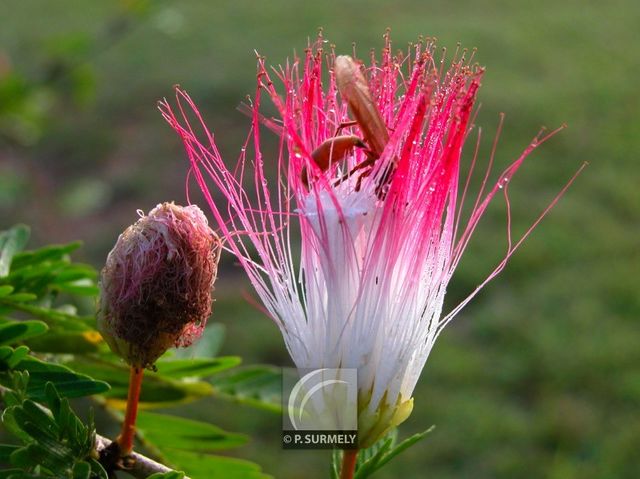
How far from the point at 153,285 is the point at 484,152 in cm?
712

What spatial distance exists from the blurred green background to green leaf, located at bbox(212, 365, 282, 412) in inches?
74.6

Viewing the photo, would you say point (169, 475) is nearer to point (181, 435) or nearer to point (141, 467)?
point (141, 467)

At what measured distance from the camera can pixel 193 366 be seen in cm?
157

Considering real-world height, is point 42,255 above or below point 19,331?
above

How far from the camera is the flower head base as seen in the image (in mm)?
1185

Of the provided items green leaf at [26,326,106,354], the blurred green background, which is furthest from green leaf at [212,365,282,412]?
the blurred green background

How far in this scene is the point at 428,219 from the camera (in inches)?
49.8

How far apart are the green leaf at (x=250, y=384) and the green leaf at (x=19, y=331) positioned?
19.6 inches

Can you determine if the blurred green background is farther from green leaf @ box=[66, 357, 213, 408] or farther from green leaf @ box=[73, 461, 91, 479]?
green leaf @ box=[73, 461, 91, 479]

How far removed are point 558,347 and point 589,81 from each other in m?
4.81

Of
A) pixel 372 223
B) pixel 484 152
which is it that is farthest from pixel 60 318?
pixel 484 152

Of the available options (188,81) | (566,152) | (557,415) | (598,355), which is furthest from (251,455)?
(188,81)

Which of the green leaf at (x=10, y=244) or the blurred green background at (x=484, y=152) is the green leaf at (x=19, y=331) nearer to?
the green leaf at (x=10, y=244)

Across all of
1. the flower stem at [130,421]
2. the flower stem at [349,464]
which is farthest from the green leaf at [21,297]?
the flower stem at [349,464]
